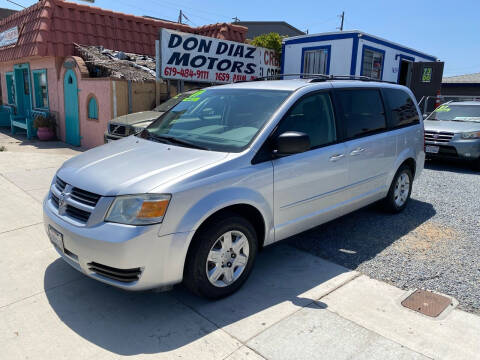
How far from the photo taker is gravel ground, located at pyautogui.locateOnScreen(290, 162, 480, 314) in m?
3.74

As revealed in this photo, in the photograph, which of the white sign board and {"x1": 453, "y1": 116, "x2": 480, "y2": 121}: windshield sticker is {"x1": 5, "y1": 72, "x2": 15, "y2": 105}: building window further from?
{"x1": 453, "y1": 116, "x2": 480, "y2": 121}: windshield sticker

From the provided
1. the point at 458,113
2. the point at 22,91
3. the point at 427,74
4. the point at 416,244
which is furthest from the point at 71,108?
the point at 427,74

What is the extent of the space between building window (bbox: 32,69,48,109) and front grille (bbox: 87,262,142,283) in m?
11.9

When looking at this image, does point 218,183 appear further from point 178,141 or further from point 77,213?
point 77,213

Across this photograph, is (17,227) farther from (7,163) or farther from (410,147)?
(410,147)

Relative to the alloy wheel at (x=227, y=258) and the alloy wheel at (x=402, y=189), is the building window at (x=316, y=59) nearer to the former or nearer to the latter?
the alloy wheel at (x=402, y=189)

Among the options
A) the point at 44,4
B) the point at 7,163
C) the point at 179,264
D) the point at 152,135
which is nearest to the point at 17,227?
the point at 152,135

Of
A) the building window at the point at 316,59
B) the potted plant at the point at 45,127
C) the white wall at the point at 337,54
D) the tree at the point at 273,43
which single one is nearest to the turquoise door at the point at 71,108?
the potted plant at the point at 45,127

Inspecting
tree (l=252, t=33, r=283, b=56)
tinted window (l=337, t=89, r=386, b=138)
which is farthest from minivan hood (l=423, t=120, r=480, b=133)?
tree (l=252, t=33, r=283, b=56)

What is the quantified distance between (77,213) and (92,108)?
7974mm

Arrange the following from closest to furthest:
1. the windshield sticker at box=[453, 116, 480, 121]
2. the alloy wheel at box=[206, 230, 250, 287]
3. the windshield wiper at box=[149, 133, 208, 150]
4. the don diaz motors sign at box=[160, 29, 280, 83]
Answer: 1. the alloy wheel at box=[206, 230, 250, 287]
2. the windshield wiper at box=[149, 133, 208, 150]
3. the don diaz motors sign at box=[160, 29, 280, 83]
4. the windshield sticker at box=[453, 116, 480, 121]

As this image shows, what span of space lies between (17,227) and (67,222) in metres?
2.32

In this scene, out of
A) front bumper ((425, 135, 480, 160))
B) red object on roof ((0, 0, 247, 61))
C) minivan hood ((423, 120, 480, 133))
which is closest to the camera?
front bumper ((425, 135, 480, 160))

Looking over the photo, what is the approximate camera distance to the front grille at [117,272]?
110 inches
